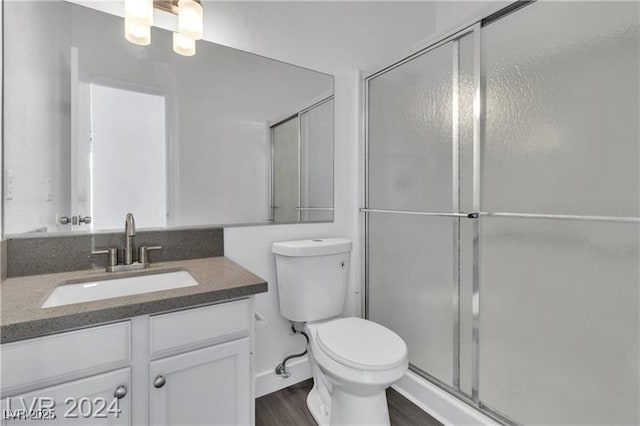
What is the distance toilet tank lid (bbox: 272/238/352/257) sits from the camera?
159cm

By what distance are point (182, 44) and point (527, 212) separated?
167 cm

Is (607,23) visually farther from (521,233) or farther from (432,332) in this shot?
(432,332)

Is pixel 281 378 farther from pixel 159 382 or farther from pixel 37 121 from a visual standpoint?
pixel 37 121

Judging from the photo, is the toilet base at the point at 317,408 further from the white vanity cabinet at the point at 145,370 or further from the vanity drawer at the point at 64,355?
the vanity drawer at the point at 64,355

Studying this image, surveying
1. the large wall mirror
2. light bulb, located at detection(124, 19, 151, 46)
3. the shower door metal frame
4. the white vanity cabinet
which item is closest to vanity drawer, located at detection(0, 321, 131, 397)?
the white vanity cabinet

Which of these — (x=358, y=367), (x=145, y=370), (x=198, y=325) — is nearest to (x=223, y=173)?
(x=198, y=325)

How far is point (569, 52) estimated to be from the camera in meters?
1.12

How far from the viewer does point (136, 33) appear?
134 centimetres

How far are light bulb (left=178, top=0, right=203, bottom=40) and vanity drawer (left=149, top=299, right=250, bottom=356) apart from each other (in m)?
1.22

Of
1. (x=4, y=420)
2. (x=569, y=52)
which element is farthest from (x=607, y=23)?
(x=4, y=420)

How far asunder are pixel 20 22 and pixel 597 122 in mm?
2102

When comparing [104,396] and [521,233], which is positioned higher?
[521,233]

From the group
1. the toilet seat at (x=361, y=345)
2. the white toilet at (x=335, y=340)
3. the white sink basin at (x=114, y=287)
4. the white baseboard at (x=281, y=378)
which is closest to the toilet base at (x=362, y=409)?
the white toilet at (x=335, y=340)

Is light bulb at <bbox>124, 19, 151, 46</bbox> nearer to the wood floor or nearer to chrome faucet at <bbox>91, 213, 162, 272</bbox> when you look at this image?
chrome faucet at <bbox>91, 213, 162, 272</bbox>
